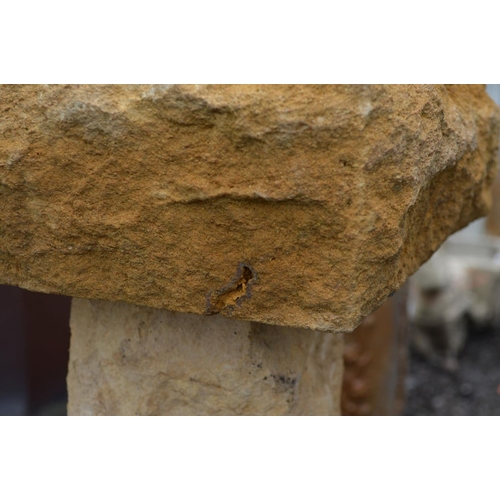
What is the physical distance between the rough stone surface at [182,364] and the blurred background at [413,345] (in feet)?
2.29

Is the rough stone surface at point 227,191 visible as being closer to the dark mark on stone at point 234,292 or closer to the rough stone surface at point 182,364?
the dark mark on stone at point 234,292

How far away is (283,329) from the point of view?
122 cm

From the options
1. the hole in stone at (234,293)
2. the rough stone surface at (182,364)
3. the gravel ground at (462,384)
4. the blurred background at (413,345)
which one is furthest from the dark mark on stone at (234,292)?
the gravel ground at (462,384)

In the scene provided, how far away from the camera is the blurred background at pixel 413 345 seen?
6.55 ft

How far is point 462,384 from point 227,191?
95.8 inches

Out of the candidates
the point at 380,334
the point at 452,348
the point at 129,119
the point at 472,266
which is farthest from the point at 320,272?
the point at 472,266

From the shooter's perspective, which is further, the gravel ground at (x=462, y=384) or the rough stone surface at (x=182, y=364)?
the gravel ground at (x=462, y=384)

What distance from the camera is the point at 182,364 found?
119cm

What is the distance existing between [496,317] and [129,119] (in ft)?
10.4

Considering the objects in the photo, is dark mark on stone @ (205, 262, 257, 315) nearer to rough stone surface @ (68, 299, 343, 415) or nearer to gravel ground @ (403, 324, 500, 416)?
rough stone surface @ (68, 299, 343, 415)

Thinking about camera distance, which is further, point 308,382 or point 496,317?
point 496,317

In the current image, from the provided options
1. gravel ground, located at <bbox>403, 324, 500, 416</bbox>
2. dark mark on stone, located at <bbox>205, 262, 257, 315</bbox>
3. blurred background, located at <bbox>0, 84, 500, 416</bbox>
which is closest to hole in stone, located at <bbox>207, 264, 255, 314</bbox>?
dark mark on stone, located at <bbox>205, 262, 257, 315</bbox>

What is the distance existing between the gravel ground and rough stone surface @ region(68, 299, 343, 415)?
1.63 m

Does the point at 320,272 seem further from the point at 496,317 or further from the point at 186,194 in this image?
the point at 496,317
